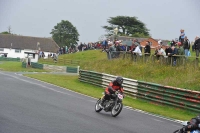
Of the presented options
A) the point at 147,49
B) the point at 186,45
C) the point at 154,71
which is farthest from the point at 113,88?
the point at 154,71

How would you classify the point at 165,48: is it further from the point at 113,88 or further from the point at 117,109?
the point at 117,109

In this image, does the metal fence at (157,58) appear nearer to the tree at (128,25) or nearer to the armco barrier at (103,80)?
the armco barrier at (103,80)

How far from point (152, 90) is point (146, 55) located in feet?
18.2

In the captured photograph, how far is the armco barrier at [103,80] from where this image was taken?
23609mm

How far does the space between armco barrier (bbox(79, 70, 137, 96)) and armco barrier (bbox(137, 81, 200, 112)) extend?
0.74 m

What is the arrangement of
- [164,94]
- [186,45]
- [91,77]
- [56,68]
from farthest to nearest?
[56,68] → [91,77] → [186,45] → [164,94]

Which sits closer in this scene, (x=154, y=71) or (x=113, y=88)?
(x=113, y=88)

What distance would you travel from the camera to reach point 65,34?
121625 mm

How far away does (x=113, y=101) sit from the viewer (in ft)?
51.2

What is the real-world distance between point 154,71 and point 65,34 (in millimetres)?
96625

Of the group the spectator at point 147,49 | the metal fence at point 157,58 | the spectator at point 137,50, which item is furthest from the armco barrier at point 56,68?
the spectator at point 147,49

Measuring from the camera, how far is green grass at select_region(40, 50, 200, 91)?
74.0ft

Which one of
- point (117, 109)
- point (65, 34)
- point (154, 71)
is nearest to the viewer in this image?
point (117, 109)

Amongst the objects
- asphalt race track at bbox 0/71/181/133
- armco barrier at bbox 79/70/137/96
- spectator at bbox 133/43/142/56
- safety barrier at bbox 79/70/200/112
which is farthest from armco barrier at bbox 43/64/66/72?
asphalt race track at bbox 0/71/181/133
